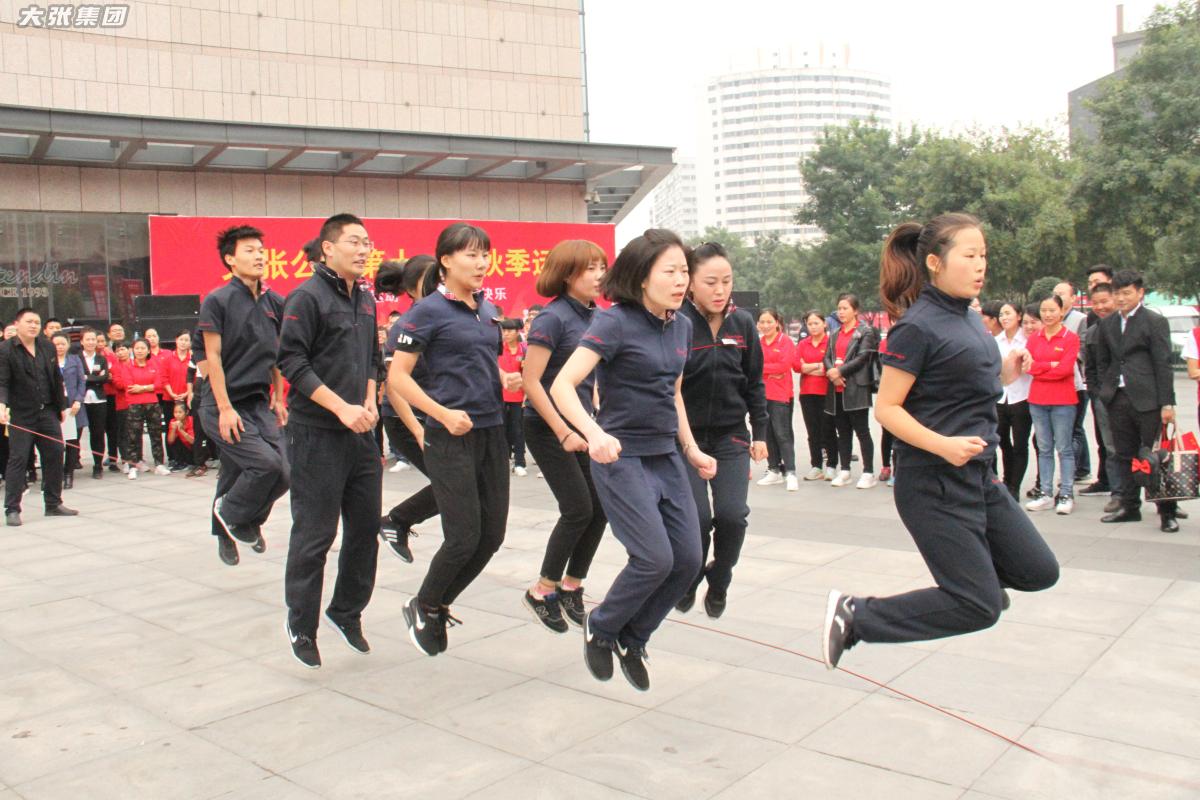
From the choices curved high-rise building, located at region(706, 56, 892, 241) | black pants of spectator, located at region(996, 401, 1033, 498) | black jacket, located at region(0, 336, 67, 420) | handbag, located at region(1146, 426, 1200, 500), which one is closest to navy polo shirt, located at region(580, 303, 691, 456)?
handbag, located at region(1146, 426, 1200, 500)

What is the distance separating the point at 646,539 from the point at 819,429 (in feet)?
24.8

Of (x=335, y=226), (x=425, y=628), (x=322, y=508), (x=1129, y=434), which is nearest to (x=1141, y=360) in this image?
(x=1129, y=434)

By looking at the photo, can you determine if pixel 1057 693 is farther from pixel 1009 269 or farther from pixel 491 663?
pixel 1009 269

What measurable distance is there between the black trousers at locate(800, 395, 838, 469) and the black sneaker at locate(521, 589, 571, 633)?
643 cm

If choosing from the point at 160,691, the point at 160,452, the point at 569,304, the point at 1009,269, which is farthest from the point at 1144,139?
the point at 160,691

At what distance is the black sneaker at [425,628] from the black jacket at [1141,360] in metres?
5.74

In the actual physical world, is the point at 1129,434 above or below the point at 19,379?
below

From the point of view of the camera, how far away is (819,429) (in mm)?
11266

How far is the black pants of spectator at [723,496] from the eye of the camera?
4.99m

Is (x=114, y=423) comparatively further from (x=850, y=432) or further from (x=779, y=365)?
(x=850, y=432)

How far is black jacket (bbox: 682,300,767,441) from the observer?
16.7 feet

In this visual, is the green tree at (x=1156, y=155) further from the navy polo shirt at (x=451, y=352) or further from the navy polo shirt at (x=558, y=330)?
the navy polo shirt at (x=451, y=352)

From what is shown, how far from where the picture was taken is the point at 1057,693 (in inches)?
164

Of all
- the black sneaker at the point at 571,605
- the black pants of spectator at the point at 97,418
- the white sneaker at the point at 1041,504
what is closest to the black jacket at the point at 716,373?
the black sneaker at the point at 571,605
